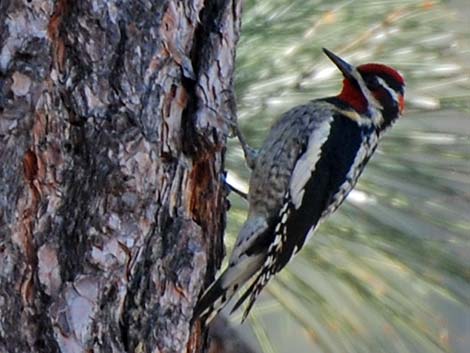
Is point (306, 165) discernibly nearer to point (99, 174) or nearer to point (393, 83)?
point (393, 83)

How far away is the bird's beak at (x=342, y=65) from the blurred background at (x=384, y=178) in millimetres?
33

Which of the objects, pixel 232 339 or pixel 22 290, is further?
pixel 232 339

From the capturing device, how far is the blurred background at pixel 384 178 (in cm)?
177

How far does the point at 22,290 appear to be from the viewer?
1.18 m

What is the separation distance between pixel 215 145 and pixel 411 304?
1.92 feet

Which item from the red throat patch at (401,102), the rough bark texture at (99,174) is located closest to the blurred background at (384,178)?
the red throat patch at (401,102)

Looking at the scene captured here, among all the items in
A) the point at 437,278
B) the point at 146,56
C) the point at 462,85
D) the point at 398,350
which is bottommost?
the point at 398,350

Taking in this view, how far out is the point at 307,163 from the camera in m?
→ 1.96

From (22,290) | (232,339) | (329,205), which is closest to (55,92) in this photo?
(22,290)

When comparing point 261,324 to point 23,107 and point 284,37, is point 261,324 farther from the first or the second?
point 23,107

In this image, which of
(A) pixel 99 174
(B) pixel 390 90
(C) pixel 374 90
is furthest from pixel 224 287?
(C) pixel 374 90

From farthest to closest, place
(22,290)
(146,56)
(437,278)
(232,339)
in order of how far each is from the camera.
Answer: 1. (437,278)
2. (232,339)
3. (146,56)
4. (22,290)

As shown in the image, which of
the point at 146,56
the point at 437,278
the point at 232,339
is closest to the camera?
the point at 146,56

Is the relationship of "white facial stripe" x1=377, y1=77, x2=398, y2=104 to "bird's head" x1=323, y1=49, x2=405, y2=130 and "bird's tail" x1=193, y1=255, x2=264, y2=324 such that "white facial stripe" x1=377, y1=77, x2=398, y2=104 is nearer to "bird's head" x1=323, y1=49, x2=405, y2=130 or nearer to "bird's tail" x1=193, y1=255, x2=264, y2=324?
"bird's head" x1=323, y1=49, x2=405, y2=130
